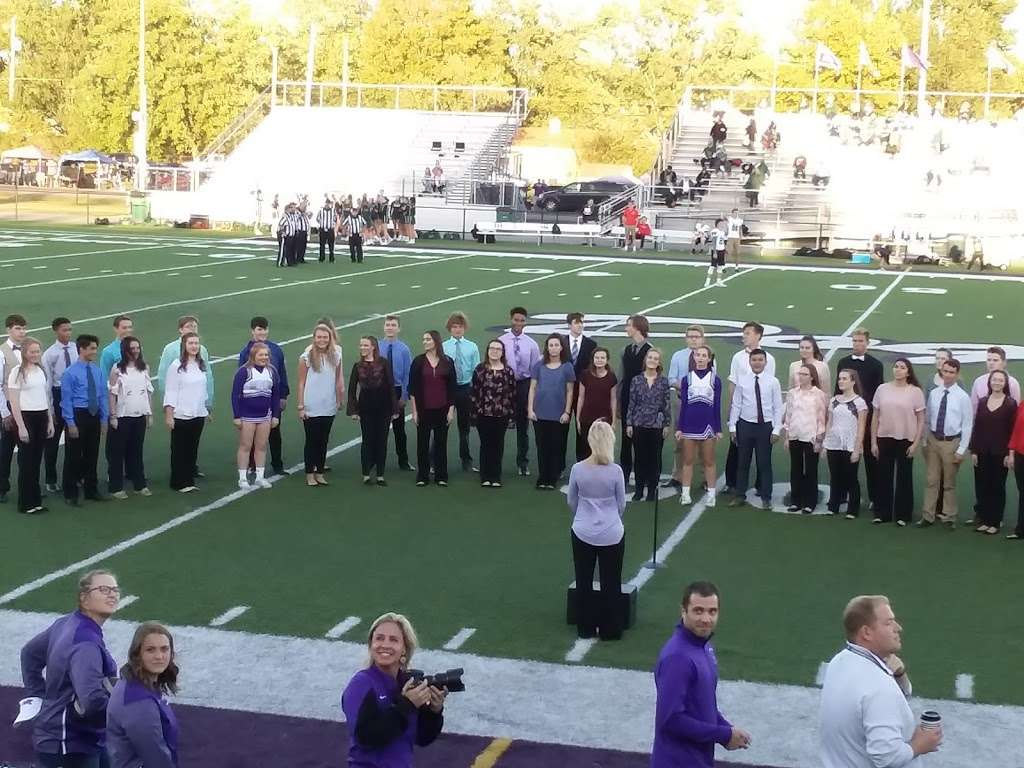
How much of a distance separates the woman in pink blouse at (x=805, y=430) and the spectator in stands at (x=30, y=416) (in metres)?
6.46

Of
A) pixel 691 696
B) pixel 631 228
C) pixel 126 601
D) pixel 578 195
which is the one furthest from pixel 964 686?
pixel 578 195

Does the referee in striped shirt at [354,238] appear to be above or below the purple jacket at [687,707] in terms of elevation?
above

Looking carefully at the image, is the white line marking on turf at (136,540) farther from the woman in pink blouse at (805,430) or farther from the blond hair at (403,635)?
the blond hair at (403,635)

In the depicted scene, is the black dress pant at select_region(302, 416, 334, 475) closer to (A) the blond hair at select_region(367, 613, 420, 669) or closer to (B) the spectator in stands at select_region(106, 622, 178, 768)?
(B) the spectator in stands at select_region(106, 622, 178, 768)

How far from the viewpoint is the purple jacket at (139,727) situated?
5.90m

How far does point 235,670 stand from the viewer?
961 cm

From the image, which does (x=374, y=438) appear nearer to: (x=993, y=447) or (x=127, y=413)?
(x=127, y=413)

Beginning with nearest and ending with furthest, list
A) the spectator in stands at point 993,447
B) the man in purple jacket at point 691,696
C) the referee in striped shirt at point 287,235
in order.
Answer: the man in purple jacket at point 691,696 → the spectator in stands at point 993,447 → the referee in striped shirt at point 287,235

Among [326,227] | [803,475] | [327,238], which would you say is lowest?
[803,475]

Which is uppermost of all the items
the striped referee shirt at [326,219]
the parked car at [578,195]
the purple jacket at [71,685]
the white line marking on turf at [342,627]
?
the parked car at [578,195]

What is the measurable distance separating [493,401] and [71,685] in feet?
28.2

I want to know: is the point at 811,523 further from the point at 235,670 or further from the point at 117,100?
the point at 117,100

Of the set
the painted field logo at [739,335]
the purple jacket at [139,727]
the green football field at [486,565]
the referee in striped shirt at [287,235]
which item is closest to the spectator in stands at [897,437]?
the green football field at [486,565]

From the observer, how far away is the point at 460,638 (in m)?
10.4
